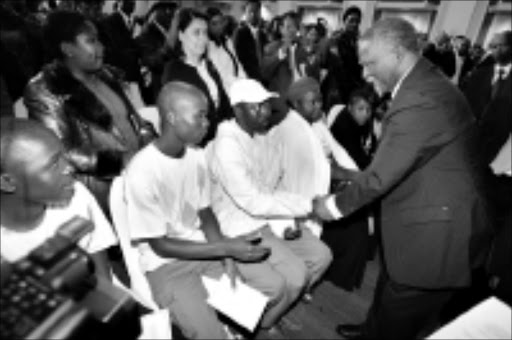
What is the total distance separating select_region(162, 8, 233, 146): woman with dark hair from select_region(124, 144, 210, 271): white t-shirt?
4.00 feet

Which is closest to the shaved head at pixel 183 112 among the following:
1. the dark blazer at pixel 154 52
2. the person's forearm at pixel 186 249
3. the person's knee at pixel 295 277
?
the person's forearm at pixel 186 249

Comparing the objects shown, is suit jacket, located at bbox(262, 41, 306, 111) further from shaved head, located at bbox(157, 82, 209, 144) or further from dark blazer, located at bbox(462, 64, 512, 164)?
shaved head, located at bbox(157, 82, 209, 144)

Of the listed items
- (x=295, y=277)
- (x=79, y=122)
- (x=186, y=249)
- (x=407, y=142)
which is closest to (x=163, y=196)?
(x=186, y=249)

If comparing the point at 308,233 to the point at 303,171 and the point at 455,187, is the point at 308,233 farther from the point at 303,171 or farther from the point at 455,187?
the point at 455,187

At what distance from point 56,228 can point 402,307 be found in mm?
1787

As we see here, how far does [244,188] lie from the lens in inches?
88.5

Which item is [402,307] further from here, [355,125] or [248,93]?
[355,125]

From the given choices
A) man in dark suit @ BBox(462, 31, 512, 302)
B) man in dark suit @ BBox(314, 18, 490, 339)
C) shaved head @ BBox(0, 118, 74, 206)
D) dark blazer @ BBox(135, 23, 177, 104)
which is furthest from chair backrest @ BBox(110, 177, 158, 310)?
man in dark suit @ BBox(462, 31, 512, 302)

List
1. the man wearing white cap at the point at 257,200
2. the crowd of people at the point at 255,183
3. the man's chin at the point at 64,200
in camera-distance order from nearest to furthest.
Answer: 1. the man's chin at the point at 64,200
2. the crowd of people at the point at 255,183
3. the man wearing white cap at the point at 257,200

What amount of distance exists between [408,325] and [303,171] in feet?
4.15

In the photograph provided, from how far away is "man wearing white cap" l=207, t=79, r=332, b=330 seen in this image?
2.26m

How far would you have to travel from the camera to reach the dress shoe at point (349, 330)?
2582mm

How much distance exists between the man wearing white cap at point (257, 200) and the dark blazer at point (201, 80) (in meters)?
0.86

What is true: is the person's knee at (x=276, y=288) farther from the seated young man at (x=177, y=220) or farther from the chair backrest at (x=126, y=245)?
the chair backrest at (x=126, y=245)
